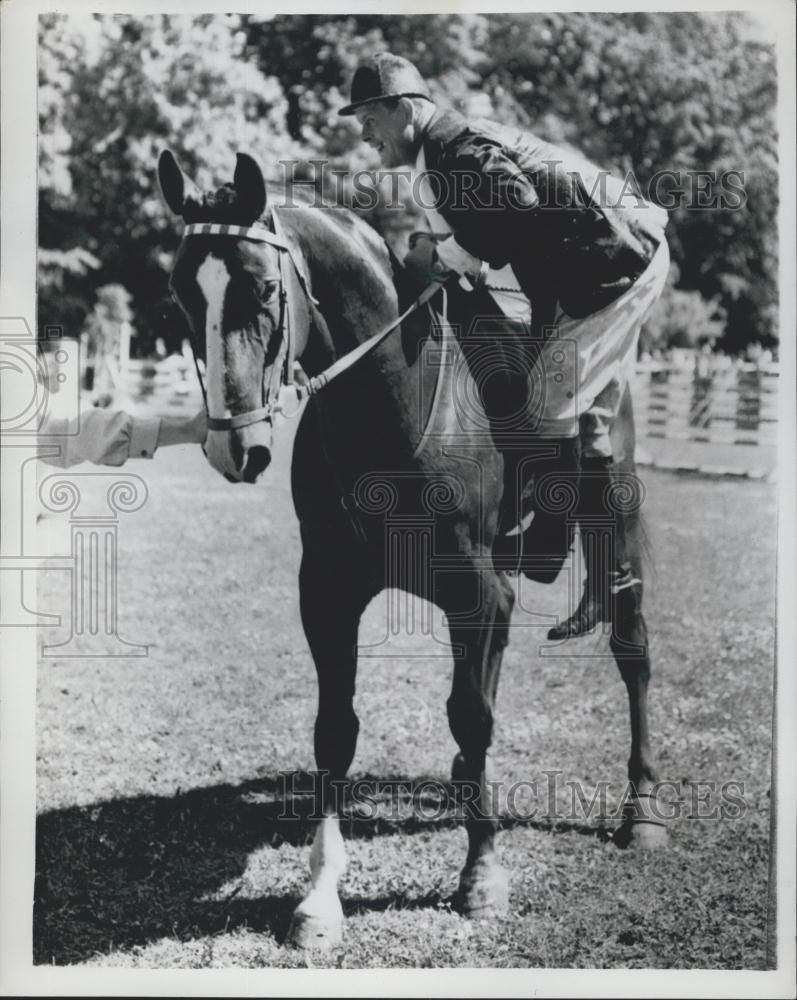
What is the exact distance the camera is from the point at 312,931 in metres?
3.70

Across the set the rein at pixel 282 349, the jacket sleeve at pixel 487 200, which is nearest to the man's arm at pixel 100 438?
the rein at pixel 282 349

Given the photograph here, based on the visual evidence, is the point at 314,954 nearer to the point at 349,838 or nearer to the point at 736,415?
the point at 349,838

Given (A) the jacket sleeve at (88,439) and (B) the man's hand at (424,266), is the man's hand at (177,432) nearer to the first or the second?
(A) the jacket sleeve at (88,439)

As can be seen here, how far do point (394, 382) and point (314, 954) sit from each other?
200 cm

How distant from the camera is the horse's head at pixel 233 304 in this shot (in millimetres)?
3086

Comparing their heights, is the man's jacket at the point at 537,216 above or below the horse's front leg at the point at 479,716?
above

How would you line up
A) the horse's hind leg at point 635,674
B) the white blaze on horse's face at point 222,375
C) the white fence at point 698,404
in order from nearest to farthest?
the white blaze on horse's face at point 222,375
the horse's hind leg at point 635,674
the white fence at point 698,404

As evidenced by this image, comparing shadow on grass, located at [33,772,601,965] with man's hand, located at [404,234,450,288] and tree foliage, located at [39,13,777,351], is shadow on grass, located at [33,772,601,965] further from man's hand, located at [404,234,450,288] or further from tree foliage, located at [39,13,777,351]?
man's hand, located at [404,234,450,288]

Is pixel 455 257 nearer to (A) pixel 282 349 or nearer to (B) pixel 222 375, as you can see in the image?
(A) pixel 282 349

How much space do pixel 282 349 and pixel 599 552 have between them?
1.59m

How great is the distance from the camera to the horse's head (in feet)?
10.1

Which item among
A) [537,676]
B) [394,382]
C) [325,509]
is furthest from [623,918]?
[394,382]

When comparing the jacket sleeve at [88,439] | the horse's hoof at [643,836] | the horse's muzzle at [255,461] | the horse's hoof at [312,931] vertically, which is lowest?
the horse's hoof at [312,931]

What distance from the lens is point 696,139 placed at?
495cm
